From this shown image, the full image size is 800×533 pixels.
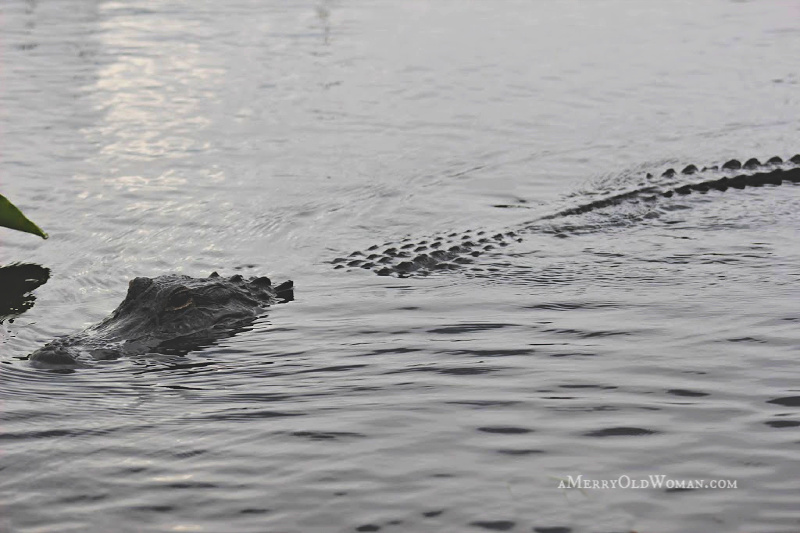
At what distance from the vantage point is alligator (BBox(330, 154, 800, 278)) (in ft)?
26.0

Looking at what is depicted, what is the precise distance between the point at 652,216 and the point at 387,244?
2418 millimetres

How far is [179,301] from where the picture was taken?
6.50 metres

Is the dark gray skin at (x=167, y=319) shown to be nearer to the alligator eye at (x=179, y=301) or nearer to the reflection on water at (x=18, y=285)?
the alligator eye at (x=179, y=301)

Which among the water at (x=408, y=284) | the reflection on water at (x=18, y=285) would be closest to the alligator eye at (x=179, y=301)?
the water at (x=408, y=284)

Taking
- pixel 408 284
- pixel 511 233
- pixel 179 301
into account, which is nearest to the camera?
pixel 179 301

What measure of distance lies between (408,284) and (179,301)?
1739 mm

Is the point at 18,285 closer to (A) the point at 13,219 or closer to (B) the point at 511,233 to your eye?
(A) the point at 13,219

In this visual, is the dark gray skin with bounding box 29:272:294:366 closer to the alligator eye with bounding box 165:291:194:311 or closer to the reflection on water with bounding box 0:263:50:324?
the alligator eye with bounding box 165:291:194:311

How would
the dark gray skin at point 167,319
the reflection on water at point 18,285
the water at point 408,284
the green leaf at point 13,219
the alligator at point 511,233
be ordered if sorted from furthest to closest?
the alligator at point 511,233 → the reflection on water at point 18,285 → the green leaf at point 13,219 → the dark gray skin at point 167,319 → the water at point 408,284

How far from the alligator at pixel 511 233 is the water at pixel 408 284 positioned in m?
0.18

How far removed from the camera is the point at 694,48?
1694cm

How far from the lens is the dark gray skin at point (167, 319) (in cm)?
595

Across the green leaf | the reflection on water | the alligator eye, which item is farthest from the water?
the green leaf

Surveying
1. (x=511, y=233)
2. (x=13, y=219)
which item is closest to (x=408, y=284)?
(x=511, y=233)
